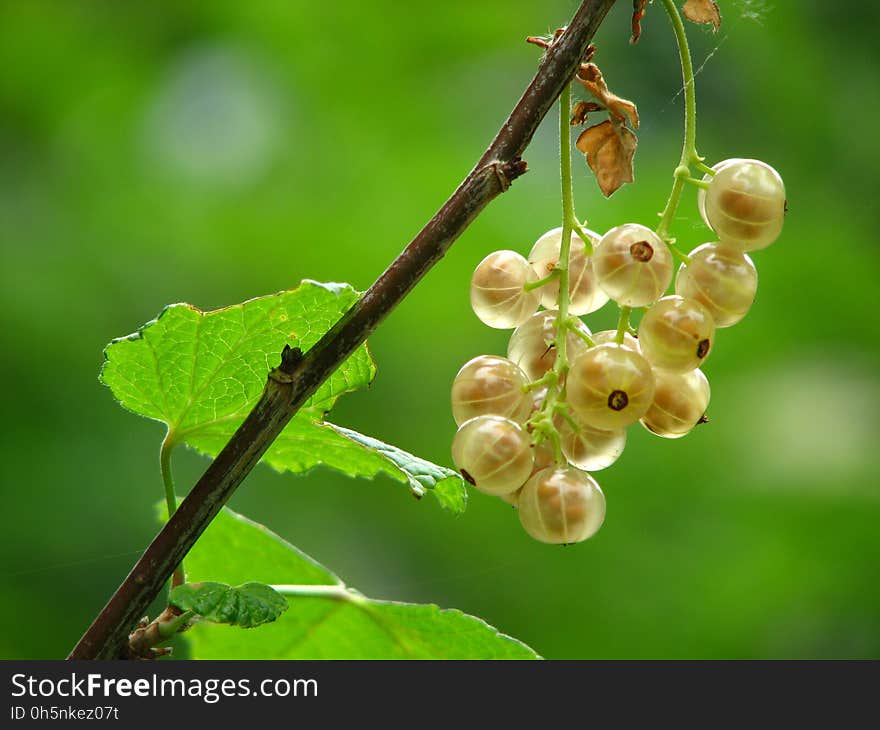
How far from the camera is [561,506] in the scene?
31.2 inches

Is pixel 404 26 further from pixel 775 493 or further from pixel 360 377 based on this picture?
pixel 360 377

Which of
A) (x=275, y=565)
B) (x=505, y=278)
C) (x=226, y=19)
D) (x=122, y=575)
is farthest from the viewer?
(x=226, y=19)

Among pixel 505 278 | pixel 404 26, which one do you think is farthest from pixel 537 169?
pixel 505 278

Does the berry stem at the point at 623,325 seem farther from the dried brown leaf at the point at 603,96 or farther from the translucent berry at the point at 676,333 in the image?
the dried brown leaf at the point at 603,96

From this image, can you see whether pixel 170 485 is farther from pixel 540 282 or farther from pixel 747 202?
pixel 747 202

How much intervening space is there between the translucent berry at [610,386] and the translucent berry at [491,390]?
0.17 ft

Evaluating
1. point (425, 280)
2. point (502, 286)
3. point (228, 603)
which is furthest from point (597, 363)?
point (425, 280)

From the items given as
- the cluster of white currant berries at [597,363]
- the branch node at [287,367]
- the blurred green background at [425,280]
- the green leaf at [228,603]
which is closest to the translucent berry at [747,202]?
the cluster of white currant berries at [597,363]

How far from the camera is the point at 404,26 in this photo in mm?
3102

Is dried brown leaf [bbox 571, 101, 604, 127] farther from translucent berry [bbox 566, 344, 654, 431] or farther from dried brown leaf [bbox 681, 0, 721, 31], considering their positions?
translucent berry [bbox 566, 344, 654, 431]

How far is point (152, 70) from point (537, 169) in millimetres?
1171

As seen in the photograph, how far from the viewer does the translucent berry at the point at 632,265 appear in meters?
0.81

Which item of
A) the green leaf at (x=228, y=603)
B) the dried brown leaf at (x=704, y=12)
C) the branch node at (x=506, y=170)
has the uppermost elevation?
the dried brown leaf at (x=704, y=12)

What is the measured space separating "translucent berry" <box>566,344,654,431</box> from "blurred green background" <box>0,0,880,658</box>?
1.41 m
